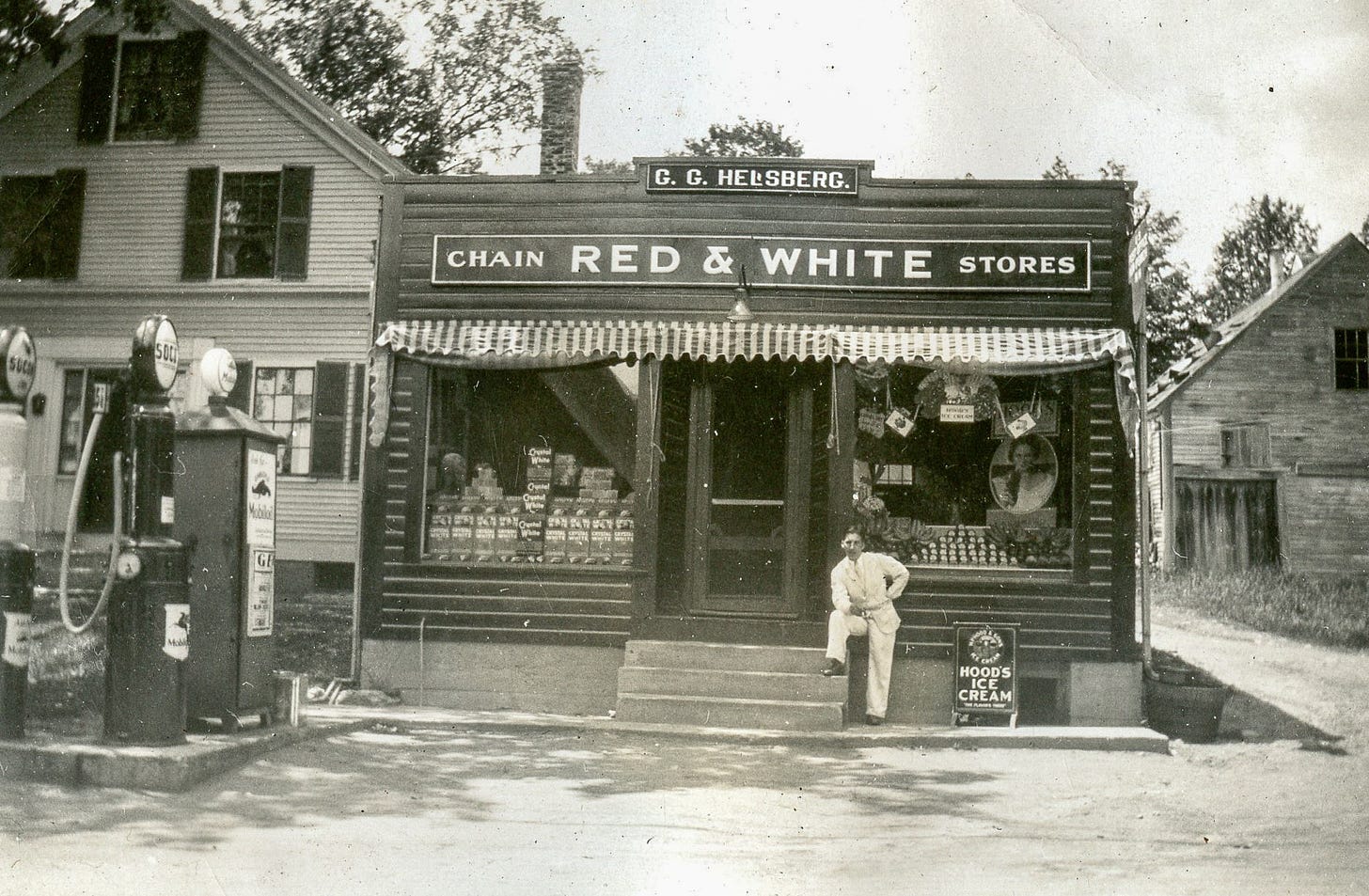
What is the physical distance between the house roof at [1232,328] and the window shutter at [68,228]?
8.93 metres

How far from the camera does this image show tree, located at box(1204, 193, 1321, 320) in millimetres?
7207

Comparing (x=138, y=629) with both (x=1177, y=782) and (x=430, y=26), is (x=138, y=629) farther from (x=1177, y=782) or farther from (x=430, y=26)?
(x=1177, y=782)

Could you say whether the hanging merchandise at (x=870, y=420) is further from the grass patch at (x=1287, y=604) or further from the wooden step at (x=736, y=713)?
the grass patch at (x=1287, y=604)

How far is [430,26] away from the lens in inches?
306

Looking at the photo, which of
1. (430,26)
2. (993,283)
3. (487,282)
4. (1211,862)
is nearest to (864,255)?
(993,283)

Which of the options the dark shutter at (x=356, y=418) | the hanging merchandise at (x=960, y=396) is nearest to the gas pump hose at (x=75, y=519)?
the dark shutter at (x=356, y=418)

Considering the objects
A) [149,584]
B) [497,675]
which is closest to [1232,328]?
[497,675]

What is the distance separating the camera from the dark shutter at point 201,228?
1054cm

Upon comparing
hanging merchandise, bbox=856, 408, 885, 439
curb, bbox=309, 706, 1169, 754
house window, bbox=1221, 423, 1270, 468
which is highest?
hanging merchandise, bbox=856, 408, 885, 439

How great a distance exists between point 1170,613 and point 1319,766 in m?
1.86

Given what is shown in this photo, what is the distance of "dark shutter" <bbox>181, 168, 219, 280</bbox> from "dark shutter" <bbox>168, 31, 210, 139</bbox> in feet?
1.25

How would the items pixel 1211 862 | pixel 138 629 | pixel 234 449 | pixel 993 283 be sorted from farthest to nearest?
1. pixel 993 283
2. pixel 234 449
3. pixel 138 629
4. pixel 1211 862

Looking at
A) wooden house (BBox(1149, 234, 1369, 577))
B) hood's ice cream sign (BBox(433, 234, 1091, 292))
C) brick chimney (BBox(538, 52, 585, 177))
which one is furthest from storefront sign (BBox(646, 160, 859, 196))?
wooden house (BBox(1149, 234, 1369, 577))

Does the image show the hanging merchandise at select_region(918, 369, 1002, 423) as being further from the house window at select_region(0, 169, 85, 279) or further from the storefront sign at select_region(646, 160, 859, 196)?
the house window at select_region(0, 169, 85, 279)
